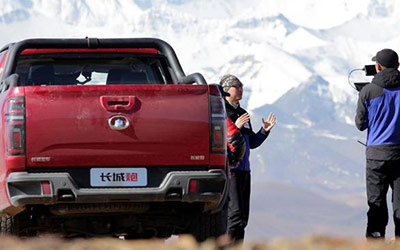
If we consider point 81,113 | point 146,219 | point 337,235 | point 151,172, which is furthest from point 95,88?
point 337,235

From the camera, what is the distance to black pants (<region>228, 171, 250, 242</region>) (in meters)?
10.2

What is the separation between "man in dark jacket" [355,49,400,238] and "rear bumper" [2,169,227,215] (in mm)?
2322

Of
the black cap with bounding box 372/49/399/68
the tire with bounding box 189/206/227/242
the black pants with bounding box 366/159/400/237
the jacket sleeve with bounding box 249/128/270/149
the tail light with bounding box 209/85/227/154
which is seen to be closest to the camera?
the tail light with bounding box 209/85/227/154

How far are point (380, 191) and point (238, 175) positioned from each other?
1.48 m

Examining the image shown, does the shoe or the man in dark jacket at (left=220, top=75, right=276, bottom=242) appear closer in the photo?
the shoe

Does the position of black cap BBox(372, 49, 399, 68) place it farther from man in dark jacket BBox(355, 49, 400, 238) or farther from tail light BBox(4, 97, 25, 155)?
tail light BBox(4, 97, 25, 155)

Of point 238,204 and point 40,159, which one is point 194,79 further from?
point 238,204

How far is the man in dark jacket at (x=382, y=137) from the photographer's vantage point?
952 cm

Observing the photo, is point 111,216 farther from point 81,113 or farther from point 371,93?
point 371,93

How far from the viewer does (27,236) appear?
8.54 metres

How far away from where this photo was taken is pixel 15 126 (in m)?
7.43

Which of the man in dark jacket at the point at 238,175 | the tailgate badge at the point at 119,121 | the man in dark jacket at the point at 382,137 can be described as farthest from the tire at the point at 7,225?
the man in dark jacket at the point at 382,137

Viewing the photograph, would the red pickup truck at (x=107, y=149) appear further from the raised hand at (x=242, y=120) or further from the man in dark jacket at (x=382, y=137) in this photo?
the raised hand at (x=242, y=120)

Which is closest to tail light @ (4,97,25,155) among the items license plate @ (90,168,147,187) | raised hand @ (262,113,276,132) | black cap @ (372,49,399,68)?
license plate @ (90,168,147,187)
